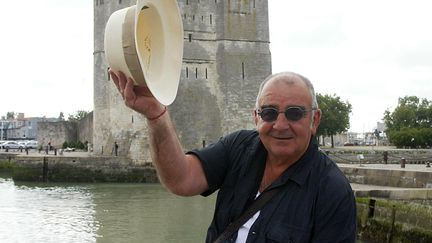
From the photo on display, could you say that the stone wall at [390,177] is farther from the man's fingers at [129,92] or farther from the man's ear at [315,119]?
the man's fingers at [129,92]

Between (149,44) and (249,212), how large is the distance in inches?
25.5

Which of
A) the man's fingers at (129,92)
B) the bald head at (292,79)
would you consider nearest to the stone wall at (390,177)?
the bald head at (292,79)

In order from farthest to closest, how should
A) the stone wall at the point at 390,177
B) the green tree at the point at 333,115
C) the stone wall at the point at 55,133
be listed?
the green tree at the point at 333,115 → the stone wall at the point at 55,133 → the stone wall at the point at 390,177

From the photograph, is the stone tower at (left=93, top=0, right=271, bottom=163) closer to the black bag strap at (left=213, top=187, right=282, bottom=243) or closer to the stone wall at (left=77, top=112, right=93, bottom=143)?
the stone wall at (left=77, top=112, right=93, bottom=143)

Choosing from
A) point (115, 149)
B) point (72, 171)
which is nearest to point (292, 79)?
point (72, 171)

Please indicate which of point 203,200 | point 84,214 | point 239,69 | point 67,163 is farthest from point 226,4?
point 84,214

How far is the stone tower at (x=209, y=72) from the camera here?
2922cm

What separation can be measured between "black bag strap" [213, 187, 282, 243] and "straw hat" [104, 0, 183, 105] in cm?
44

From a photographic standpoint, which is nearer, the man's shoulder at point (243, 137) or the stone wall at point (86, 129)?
the man's shoulder at point (243, 137)

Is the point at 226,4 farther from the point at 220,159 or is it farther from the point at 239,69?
the point at 220,159

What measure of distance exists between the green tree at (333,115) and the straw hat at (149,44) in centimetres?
4532

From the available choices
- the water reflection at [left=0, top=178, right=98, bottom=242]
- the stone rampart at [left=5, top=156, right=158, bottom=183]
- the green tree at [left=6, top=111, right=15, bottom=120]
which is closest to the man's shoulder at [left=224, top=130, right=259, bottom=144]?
the water reflection at [left=0, top=178, right=98, bottom=242]

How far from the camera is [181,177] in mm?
2059

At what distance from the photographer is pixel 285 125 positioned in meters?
1.93
